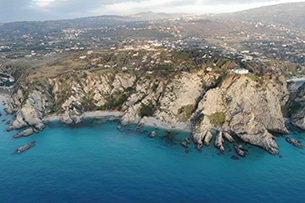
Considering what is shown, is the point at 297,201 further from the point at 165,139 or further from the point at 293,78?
the point at 293,78

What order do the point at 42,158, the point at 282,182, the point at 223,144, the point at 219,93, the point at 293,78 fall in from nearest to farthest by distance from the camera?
the point at 282,182 → the point at 42,158 → the point at 223,144 → the point at 219,93 → the point at 293,78

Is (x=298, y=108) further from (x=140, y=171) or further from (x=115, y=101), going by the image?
(x=115, y=101)

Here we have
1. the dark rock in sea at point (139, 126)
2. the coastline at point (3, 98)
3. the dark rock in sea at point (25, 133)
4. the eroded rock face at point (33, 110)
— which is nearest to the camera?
the dark rock in sea at point (25, 133)

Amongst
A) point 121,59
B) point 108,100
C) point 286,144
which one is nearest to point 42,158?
point 108,100

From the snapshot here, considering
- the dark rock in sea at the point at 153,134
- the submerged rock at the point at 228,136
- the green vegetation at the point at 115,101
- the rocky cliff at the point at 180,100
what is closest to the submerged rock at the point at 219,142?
the rocky cliff at the point at 180,100

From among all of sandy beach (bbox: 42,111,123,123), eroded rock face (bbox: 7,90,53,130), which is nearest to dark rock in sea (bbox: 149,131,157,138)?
sandy beach (bbox: 42,111,123,123)

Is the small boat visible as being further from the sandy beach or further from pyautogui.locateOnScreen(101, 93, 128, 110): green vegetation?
pyautogui.locateOnScreen(101, 93, 128, 110): green vegetation

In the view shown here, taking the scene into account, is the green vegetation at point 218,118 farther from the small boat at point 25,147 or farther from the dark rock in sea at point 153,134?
the small boat at point 25,147
